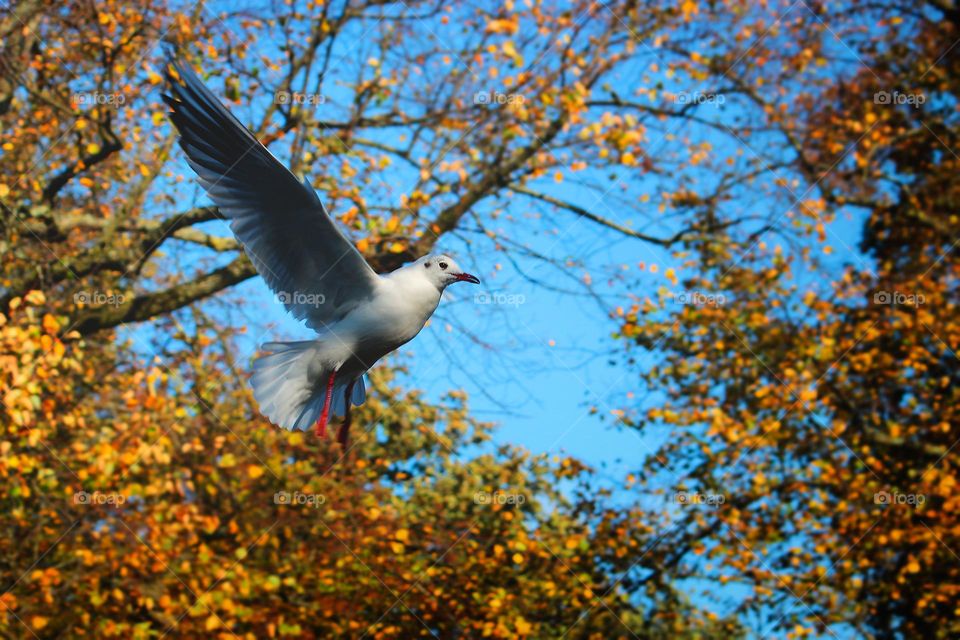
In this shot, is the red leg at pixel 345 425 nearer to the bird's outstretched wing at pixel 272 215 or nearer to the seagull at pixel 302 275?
the seagull at pixel 302 275

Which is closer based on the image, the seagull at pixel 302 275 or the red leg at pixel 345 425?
the red leg at pixel 345 425

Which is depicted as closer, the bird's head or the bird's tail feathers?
the bird's head

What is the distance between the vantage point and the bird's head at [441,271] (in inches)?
128

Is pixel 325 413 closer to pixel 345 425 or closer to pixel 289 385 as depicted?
pixel 345 425

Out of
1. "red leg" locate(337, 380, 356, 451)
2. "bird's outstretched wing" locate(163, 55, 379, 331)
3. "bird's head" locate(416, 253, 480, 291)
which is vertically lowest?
"red leg" locate(337, 380, 356, 451)

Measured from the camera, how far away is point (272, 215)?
3.63 meters

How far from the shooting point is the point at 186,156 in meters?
3.41

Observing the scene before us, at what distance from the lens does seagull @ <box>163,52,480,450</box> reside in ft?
10.7

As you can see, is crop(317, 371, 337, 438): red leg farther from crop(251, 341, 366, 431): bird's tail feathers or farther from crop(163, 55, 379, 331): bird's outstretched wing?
crop(163, 55, 379, 331): bird's outstretched wing

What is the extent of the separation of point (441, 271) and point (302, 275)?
778 millimetres

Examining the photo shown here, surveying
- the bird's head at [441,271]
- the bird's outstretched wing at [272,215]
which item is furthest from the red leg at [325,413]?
the bird's head at [441,271]

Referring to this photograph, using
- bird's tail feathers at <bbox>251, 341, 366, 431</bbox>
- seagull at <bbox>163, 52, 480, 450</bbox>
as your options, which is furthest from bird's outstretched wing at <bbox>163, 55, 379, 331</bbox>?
bird's tail feathers at <bbox>251, 341, 366, 431</bbox>

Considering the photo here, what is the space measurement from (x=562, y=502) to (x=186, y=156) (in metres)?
5.26

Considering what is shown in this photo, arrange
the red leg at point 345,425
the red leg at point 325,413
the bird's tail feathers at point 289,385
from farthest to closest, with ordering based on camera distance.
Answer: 1. the bird's tail feathers at point 289,385
2. the red leg at point 325,413
3. the red leg at point 345,425
